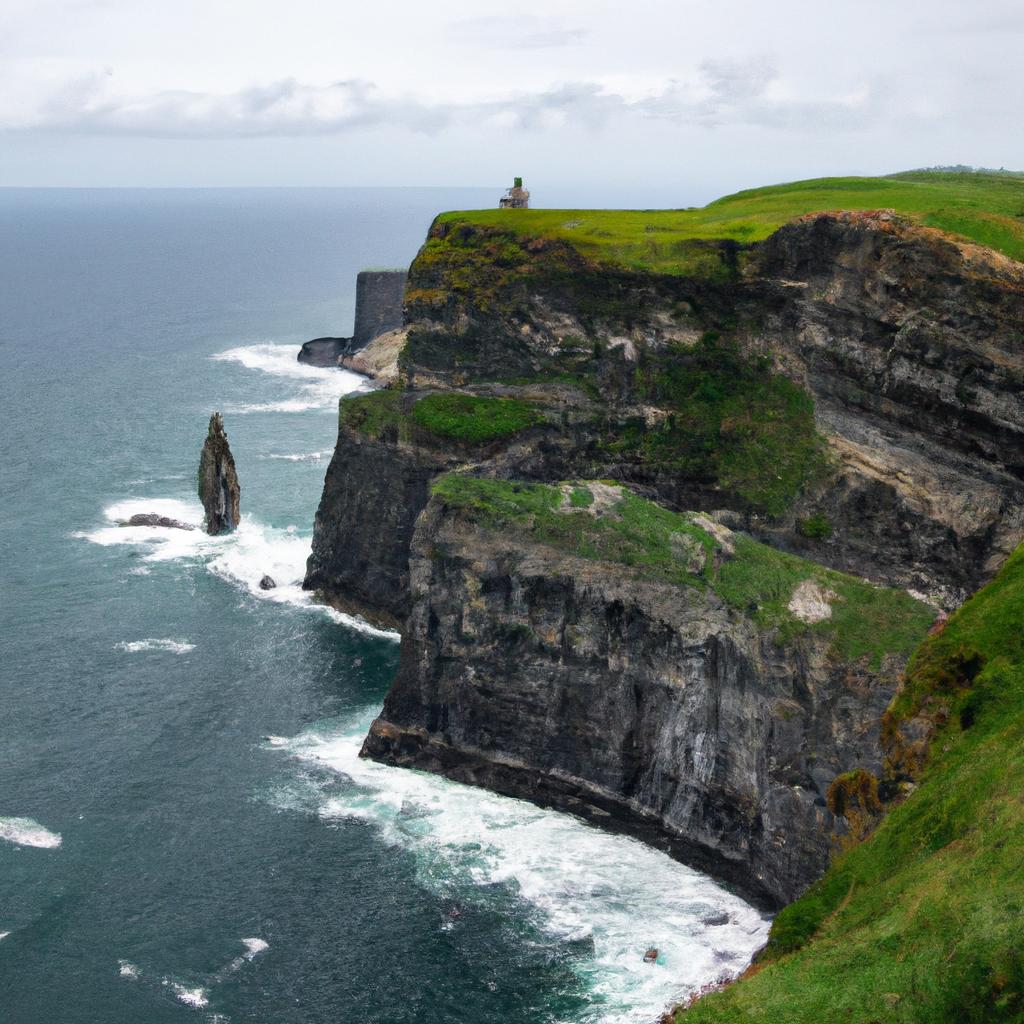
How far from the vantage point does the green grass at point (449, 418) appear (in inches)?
2574

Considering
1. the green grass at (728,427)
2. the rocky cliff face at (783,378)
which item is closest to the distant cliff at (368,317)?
the rocky cliff face at (783,378)

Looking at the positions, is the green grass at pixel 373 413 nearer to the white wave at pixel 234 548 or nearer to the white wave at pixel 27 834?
the white wave at pixel 234 548

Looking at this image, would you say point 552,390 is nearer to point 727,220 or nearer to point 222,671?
point 727,220

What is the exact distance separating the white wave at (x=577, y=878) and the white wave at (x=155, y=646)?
37.5 feet

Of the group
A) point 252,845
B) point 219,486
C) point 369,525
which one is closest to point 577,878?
point 252,845

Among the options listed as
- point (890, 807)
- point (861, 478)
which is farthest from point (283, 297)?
point (890, 807)

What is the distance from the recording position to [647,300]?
6462 centimetres

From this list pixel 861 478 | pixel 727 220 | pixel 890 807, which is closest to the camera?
pixel 890 807

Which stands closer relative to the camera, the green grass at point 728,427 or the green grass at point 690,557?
the green grass at point 690,557

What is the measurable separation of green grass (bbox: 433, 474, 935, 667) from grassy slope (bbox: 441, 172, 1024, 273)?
1424 cm

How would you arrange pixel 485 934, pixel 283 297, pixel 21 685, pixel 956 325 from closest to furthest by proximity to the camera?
pixel 485 934 → pixel 956 325 → pixel 21 685 → pixel 283 297

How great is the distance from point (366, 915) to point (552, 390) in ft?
97.6

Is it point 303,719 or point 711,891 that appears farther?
point 303,719

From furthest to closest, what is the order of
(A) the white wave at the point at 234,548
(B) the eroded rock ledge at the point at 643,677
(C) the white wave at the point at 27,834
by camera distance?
(A) the white wave at the point at 234,548 → (C) the white wave at the point at 27,834 → (B) the eroded rock ledge at the point at 643,677
